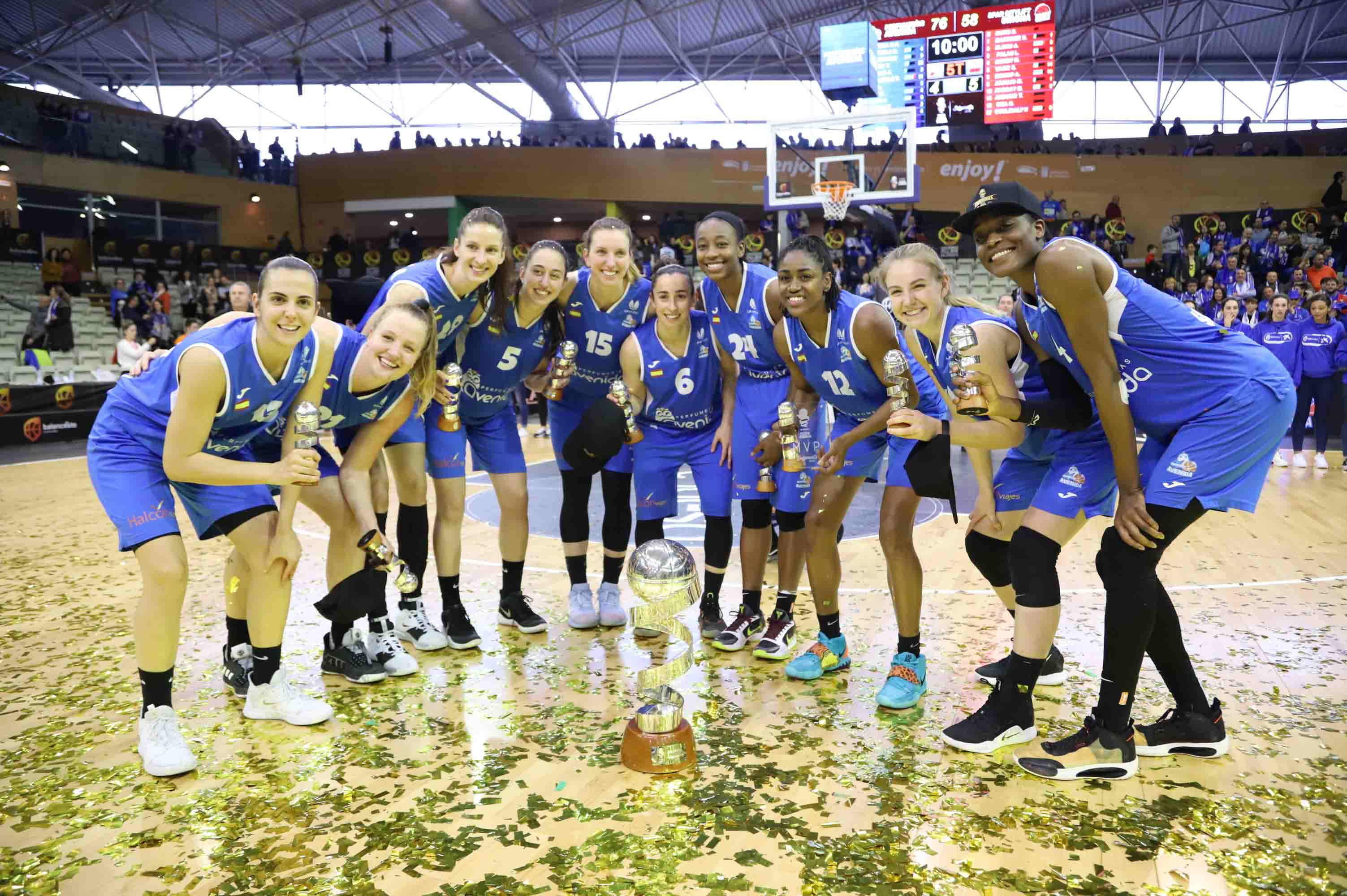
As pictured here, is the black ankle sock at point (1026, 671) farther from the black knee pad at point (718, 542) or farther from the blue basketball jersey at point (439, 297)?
the blue basketball jersey at point (439, 297)

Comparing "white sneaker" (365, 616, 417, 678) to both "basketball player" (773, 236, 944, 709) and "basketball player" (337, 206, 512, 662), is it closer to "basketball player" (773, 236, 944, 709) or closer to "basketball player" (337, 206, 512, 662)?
"basketball player" (337, 206, 512, 662)

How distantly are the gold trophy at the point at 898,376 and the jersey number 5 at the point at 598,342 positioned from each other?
158cm

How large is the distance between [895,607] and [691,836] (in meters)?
1.35

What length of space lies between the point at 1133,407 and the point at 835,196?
1106 cm

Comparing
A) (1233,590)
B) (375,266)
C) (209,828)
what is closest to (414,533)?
(209,828)

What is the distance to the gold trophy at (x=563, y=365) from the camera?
4184 mm

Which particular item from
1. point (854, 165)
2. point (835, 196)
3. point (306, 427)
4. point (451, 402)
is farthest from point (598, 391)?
point (854, 165)

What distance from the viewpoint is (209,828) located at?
2605mm

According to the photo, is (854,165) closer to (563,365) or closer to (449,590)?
(563,365)

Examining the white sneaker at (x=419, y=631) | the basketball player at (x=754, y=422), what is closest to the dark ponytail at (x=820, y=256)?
the basketball player at (x=754, y=422)

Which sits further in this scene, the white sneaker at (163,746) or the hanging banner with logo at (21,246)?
the hanging banner with logo at (21,246)

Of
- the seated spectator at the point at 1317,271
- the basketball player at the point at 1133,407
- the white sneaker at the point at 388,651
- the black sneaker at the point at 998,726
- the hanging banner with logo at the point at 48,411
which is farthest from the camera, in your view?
the seated spectator at the point at 1317,271

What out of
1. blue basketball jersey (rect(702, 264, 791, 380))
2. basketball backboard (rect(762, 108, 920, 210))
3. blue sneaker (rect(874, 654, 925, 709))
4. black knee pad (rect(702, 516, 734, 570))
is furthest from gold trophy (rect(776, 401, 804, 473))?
basketball backboard (rect(762, 108, 920, 210))

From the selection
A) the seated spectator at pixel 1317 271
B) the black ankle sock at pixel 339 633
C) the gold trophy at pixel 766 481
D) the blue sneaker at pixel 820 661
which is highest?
the seated spectator at pixel 1317 271
